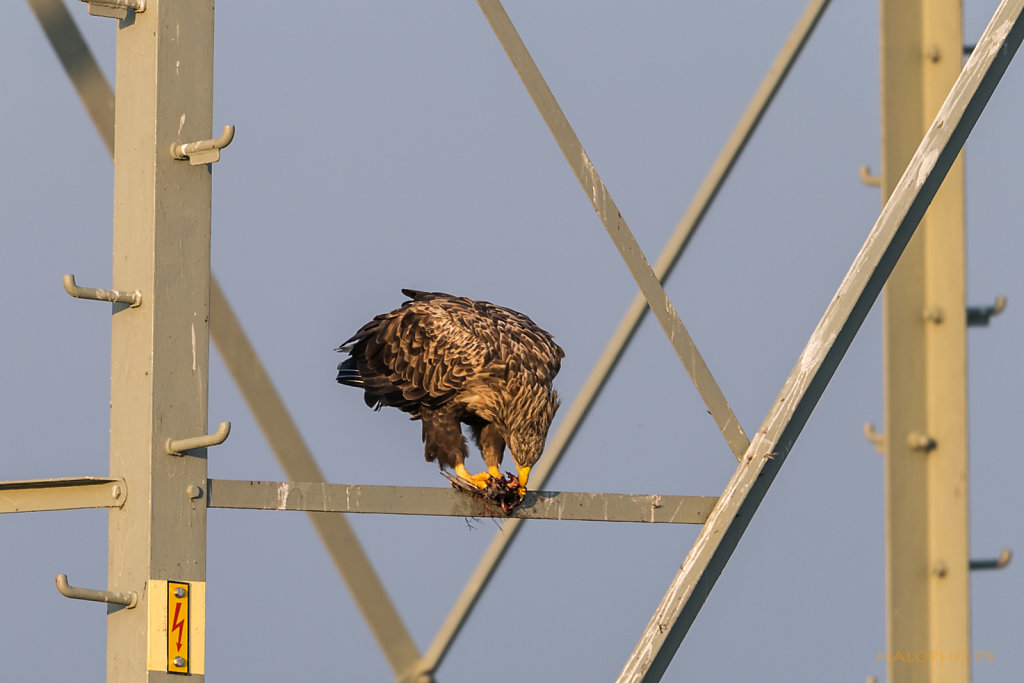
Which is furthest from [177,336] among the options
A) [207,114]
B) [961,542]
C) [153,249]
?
[961,542]

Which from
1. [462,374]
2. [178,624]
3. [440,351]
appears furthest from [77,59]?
[178,624]

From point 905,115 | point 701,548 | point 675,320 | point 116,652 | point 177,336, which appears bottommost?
point 116,652

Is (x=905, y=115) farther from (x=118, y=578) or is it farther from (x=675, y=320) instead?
(x=118, y=578)

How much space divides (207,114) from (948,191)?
519 centimetres

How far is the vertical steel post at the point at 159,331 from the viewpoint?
3498 mm

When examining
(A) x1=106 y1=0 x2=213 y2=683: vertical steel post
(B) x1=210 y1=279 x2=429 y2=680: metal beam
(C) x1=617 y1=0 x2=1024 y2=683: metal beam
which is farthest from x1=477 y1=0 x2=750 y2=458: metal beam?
(B) x1=210 y1=279 x2=429 y2=680: metal beam

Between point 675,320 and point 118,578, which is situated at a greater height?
point 675,320

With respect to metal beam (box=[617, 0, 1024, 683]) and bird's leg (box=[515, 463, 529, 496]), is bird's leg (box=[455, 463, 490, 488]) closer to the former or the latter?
bird's leg (box=[515, 463, 529, 496])

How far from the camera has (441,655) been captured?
874 centimetres

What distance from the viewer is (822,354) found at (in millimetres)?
5070

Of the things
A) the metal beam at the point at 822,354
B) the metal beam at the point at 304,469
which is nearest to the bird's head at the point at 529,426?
the metal beam at the point at 822,354

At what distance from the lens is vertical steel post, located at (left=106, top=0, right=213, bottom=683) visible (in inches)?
138

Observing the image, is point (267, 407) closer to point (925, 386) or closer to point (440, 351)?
point (440, 351)

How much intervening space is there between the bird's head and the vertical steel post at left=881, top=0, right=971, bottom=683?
323 centimetres
